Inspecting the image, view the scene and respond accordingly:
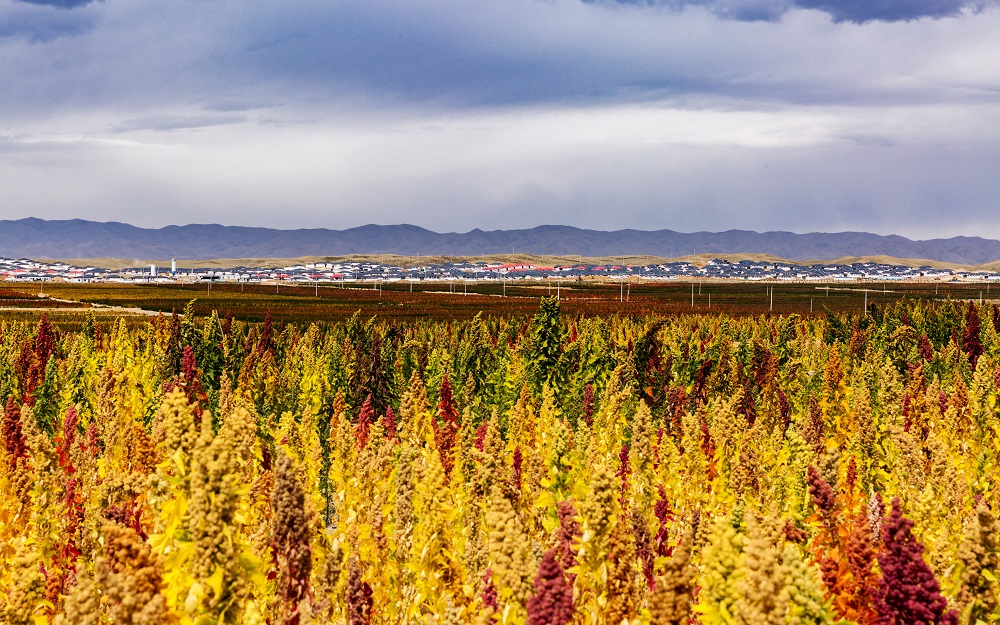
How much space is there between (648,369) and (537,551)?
1752 cm

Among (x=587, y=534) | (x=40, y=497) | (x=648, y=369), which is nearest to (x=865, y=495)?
(x=587, y=534)

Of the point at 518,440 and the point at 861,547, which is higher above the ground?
the point at 861,547

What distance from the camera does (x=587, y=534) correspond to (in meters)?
6.53

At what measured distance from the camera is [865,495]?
12.0 m

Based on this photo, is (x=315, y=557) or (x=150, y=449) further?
(x=150, y=449)

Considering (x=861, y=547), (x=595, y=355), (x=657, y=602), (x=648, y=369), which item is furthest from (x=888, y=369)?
(x=657, y=602)

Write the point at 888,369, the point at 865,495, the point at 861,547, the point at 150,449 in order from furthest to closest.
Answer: the point at 888,369
the point at 865,495
the point at 150,449
the point at 861,547

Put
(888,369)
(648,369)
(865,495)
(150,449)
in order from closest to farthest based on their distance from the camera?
(150,449) → (865,495) → (888,369) → (648,369)

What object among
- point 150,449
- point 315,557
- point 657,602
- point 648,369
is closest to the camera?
point 657,602

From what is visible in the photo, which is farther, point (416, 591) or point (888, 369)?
point (888, 369)

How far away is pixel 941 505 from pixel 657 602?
6207 mm

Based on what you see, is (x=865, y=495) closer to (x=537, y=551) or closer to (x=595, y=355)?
(x=537, y=551)

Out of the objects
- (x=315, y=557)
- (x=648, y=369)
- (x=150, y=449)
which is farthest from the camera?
(x=648, y=369)

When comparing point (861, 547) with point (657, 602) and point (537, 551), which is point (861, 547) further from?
point (537, 551)
